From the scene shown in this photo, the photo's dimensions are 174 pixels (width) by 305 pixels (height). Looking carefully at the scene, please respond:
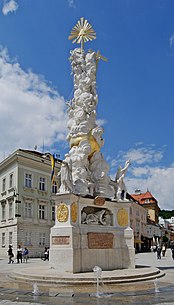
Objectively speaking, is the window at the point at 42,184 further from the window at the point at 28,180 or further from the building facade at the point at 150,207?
the building facade at the point at 150,207

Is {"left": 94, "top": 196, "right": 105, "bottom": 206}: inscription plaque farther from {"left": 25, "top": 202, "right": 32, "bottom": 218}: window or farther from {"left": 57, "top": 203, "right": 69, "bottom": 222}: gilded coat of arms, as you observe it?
{"left": 25, "top": 202, "right": 32, "bottom": 218}: window

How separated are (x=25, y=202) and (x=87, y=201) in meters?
24.2

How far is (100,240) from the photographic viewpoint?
1673 cm

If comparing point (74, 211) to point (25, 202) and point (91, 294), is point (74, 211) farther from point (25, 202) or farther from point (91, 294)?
point (25, 202)

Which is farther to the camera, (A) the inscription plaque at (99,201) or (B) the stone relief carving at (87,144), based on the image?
(B) the stone relief carving at (87,144)

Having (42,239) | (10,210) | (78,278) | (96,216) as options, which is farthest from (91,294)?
(42,239)

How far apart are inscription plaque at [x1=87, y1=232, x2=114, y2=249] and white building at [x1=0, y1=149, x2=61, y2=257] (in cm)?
2235

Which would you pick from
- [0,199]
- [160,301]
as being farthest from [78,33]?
[0,199]

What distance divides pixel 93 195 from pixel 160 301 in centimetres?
850

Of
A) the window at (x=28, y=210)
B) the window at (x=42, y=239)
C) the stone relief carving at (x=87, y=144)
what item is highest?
the stone relief carving at (x=87, y=144)

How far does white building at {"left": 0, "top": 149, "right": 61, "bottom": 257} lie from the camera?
127 feet

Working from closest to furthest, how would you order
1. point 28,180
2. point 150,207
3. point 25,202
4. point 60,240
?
1. point 60,240
2. point 25,202
3. point 28,180
4. point 150,207

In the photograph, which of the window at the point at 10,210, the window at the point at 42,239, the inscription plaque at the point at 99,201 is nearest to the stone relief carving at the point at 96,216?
the inscription plaque at the point at 99,201

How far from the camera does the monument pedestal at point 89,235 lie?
15.4m
